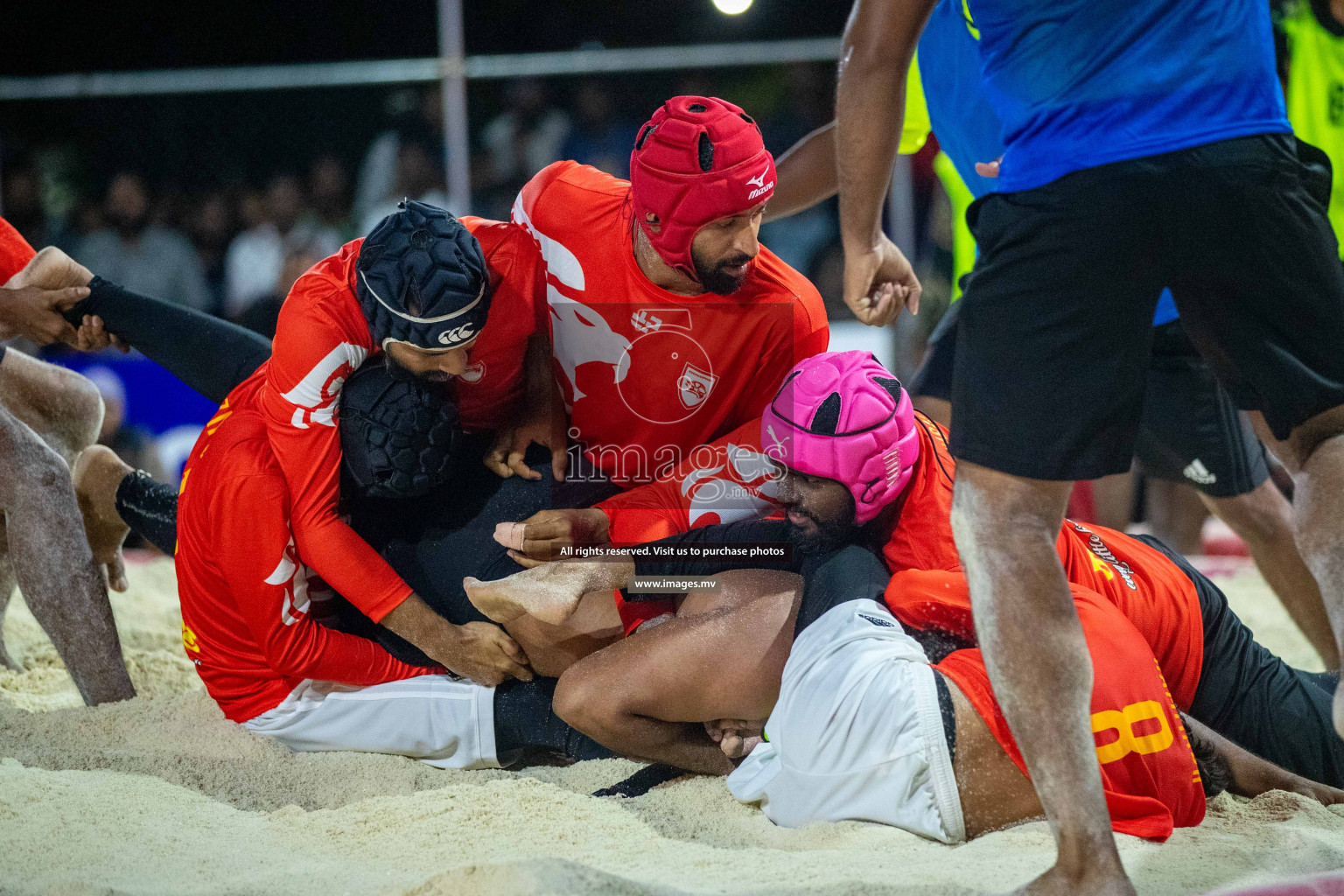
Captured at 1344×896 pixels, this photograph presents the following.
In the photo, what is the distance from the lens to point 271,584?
2.36 metres

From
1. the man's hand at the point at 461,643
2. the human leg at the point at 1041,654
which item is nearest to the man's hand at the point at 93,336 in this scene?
the man's hand at the point at 461,643

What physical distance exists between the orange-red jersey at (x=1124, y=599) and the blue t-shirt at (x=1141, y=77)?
0.82 meters

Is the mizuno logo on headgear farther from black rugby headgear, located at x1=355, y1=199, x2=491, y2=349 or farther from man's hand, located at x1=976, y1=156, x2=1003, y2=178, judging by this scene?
man's hand, located at x1=976, y1=156, x2=1003, y2=178

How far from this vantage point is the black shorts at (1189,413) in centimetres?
287

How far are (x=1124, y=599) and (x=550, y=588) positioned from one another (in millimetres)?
1114

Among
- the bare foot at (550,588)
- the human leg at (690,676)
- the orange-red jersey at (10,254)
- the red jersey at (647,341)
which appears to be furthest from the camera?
the orange-red jersey at (10,254)

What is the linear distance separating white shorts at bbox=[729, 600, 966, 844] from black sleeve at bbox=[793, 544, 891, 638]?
0.24ft

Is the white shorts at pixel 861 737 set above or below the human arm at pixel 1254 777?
above

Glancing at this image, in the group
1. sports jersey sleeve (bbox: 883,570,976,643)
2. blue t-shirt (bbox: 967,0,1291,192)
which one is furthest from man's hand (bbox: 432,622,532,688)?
blue t-shirt (bbox: 967,0,1291,192)

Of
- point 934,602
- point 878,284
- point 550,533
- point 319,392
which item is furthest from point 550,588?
point 878,284

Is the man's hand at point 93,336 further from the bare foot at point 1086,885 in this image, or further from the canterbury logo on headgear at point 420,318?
the bare foot at point 1086,885

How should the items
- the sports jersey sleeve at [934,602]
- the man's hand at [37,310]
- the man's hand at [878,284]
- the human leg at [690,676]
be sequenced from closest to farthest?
1. the man's hand at [878,284]
2. the sports jersey sleeve at [934,602]
3. the human leg at [690,676]
4. the man's hand at [37,310]

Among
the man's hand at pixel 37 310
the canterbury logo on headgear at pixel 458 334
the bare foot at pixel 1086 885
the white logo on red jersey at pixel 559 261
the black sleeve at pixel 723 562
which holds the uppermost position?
the man's hand at pixel 37 310

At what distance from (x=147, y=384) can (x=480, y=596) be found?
320 centimetres
